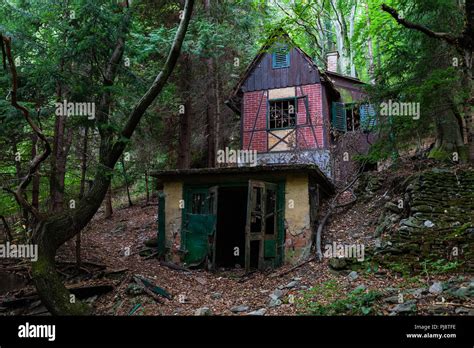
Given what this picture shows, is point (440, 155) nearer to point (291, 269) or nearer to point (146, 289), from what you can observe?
point (291, 269)

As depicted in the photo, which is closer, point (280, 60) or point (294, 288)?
point (294, 288)

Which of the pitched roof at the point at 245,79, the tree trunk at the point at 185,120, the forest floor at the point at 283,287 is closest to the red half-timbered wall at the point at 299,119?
the pitched roof at the point at 245,79

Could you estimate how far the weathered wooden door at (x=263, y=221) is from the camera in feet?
→ 28.6

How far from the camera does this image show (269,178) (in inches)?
390

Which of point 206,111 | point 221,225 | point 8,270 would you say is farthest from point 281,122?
point 8,270

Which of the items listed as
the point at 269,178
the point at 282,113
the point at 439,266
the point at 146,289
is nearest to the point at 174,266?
the point at 146,289

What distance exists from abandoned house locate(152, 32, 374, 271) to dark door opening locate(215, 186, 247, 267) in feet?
0.11

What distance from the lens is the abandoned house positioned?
9.37 metres

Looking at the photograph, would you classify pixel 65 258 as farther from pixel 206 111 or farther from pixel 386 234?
pixel 206 111

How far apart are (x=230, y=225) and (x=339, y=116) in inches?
310

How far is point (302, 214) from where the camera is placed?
940 cm

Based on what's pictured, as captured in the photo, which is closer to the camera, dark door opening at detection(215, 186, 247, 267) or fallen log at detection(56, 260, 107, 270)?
fallen log at detection(56, 260, 107, 270)

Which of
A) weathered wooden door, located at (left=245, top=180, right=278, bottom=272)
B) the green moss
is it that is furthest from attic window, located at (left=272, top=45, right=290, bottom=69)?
weathered wooden door, located at (left=245, top=180, right=278, bottom=272)

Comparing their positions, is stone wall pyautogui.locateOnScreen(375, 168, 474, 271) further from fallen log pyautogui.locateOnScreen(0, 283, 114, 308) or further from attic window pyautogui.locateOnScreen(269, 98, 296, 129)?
attic window pyautogui.locateOnScreen(269, 98, 296, 129)
